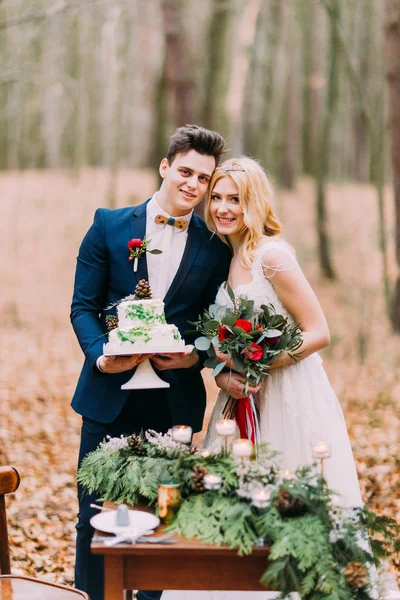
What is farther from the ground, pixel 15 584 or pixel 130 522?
pixel 130 522

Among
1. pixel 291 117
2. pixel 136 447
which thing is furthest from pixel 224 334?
pixel 291 117

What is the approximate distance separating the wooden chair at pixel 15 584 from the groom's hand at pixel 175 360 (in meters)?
0.72

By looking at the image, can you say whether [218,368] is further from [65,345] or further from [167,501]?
[65,345]

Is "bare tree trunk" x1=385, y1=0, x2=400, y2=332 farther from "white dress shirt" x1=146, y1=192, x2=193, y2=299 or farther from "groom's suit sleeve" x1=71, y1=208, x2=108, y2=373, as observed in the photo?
"groom's suit sleeve" x1=71, y1=208, x2=108, y2=373

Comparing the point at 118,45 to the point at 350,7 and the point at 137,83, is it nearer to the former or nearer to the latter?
the point at 137,83

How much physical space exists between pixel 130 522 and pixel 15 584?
27.0 inches

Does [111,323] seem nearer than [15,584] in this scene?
No

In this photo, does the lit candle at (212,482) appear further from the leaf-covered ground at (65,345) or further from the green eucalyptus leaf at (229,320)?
the leaf-covered ground at (65,345)

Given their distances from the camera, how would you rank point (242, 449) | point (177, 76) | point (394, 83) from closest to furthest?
point (242, 449), point (394, 83), point (177, 76)

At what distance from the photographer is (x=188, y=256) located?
11.0 ft

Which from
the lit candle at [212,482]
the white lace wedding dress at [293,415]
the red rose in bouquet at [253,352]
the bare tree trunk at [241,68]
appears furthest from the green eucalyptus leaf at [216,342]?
the bare tree trunk at [241,68]

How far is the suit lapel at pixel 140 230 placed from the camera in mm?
3299

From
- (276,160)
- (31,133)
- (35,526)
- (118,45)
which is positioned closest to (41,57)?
(118,45)

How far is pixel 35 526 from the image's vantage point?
5.05 meters
